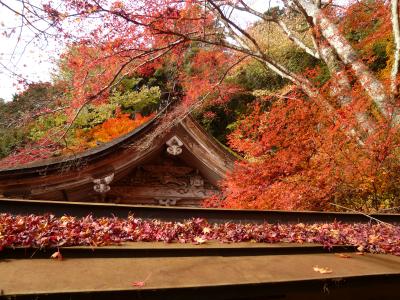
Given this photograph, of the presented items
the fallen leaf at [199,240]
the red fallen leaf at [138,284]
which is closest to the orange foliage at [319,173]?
the fallen leaf at [199,240]

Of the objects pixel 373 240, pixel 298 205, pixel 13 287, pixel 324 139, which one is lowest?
pixel 298 205

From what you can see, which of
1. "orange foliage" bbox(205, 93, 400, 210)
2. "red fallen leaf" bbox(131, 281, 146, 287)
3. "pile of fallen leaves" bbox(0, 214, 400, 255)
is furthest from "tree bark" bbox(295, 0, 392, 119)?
"red fallen leaf" bbox(131, 281, 146, 287)

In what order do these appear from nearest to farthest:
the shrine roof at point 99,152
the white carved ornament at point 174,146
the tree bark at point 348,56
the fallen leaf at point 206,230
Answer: the fallen leaf at point 206,230 → the shrine roof at point 99,152 → the tree bark at point 348,56 → the white carved ornament at point 174,146

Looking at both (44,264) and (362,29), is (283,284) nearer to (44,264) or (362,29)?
(44,264)

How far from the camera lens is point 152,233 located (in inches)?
128

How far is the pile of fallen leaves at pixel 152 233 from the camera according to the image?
8.43 ft

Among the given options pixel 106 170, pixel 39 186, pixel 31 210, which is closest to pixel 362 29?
pixel 106 170

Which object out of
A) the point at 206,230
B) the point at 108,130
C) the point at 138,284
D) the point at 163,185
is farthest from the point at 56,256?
the point at 108,130

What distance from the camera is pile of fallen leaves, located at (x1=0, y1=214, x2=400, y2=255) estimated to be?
2.57 m

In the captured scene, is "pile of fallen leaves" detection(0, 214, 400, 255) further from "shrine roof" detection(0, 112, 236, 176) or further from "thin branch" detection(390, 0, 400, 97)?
"thin branch" detection(390, 0, 400, 97)

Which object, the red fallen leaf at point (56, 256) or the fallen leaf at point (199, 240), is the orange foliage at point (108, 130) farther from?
the red fallen leaf at point (56, 256)

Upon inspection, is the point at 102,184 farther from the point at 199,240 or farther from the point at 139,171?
the point at 199,240

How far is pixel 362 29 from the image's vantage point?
20.5 metres

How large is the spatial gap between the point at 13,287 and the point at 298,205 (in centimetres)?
742
